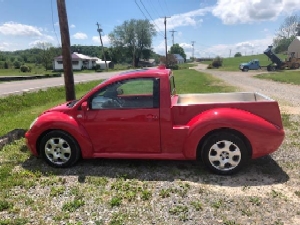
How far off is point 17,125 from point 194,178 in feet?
20.0

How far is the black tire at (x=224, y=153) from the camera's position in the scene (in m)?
4.18

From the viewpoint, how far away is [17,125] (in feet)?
26.6

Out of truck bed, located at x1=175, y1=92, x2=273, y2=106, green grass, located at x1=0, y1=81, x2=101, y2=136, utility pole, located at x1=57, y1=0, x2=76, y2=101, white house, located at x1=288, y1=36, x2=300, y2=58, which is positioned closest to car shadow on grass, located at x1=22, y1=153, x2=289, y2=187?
truck bed, located at x1=175, y1=92, x2=273, y2=106

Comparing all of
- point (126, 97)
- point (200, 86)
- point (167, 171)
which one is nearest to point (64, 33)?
point (126, 97)

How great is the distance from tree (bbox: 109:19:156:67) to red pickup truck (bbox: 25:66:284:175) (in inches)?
3443

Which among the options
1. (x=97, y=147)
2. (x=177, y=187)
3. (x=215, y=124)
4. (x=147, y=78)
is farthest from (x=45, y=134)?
(x=215, y=124)

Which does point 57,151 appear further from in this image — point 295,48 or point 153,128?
point 295,48

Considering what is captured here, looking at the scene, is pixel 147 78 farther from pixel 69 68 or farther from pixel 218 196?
pixel 69 68

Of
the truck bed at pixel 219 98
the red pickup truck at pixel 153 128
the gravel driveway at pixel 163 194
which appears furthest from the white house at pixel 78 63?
the gravel driveway at pixel 163 194

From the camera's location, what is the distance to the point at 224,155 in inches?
168

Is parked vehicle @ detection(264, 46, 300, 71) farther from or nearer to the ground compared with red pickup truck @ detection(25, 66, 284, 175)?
farther from the ground

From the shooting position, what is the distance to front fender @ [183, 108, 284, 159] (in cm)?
413

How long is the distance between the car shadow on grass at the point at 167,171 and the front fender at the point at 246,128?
41cm

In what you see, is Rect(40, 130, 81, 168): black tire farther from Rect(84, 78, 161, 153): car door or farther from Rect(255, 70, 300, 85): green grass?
Rect(255, 70, 300, 85): green grass
